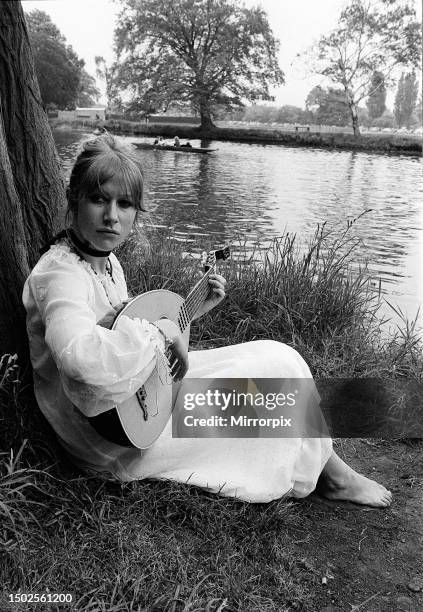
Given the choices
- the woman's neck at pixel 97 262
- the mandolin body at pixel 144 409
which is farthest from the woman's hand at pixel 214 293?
the woman's neck at pixel 97 262

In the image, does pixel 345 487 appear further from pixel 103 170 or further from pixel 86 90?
pixel 86 90

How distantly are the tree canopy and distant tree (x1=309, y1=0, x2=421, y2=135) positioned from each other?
70.6 inches

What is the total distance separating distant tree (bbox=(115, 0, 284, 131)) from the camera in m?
4.52

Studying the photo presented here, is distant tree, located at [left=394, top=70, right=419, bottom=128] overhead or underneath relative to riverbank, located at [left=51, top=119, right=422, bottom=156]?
overhead

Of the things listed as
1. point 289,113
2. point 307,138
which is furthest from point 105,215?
point 307,138

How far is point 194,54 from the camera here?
5.85 meters

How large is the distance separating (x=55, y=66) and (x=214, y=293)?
1.76 meters

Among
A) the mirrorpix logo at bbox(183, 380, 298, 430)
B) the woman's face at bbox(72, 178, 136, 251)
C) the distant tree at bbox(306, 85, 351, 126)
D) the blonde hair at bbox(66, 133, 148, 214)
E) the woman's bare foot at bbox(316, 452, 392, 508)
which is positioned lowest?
the woman's bare foot at bbox(316, 452, 392, 508)

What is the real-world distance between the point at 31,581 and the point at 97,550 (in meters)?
0.24

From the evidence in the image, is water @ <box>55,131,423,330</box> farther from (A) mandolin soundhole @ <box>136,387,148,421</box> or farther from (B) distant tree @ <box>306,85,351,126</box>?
(A) mandolin soundhole @ <box>136,387,148,421</box>

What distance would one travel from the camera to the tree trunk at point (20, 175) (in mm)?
2258

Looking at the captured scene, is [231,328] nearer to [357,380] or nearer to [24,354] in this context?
[357,380]

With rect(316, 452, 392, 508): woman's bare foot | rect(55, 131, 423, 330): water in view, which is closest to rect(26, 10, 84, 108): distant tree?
rect(55, 131, 423, 330): water

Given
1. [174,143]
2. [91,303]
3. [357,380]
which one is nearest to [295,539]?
[91,303]
